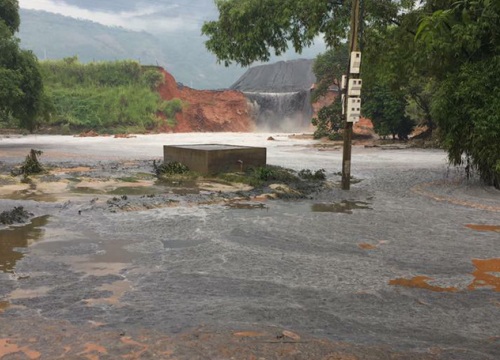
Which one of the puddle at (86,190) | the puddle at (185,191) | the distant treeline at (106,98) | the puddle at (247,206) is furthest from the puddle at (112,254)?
the distant treeline at (106,98)

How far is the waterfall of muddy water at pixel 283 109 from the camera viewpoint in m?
66.1

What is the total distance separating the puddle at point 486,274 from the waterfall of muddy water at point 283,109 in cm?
6021

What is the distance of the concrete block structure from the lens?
13773 millimetres

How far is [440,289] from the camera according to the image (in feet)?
16.4

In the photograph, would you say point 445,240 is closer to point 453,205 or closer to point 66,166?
point 453,205

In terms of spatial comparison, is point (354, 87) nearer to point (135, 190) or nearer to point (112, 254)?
point (135, 190)

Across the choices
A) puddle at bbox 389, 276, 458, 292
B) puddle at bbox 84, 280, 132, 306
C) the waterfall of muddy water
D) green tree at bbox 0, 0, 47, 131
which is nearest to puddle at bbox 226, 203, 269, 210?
puddle at bbox 389, 276, 458, 292

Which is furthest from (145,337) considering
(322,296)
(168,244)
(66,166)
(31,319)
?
(66,166)

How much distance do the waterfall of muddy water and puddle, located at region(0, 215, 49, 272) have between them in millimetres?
58903

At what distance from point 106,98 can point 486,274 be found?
2064 inches

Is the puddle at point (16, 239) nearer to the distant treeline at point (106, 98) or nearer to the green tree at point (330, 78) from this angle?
the green tree at point (330, 78)

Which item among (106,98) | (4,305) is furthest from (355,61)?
(106,98)

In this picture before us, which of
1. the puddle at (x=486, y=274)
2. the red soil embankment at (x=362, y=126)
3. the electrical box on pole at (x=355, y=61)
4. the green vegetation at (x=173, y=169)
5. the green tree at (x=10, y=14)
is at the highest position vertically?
the green tree at (x=10, y=14)

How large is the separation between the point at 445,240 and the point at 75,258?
16.6 ft
